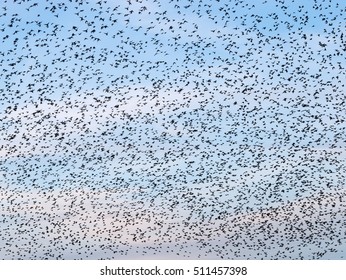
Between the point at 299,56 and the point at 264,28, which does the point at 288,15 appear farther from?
the point at 299,56

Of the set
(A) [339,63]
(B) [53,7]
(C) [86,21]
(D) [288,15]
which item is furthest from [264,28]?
(B) [53,7]

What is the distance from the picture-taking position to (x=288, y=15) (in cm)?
2116

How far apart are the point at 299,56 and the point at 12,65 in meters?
10.5

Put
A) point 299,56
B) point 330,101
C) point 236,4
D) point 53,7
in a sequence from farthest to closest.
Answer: point 330,101
point 299,56
point 53,7
point 236,4

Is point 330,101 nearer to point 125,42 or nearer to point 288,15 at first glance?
point 288,15

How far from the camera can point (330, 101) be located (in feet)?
86.8
